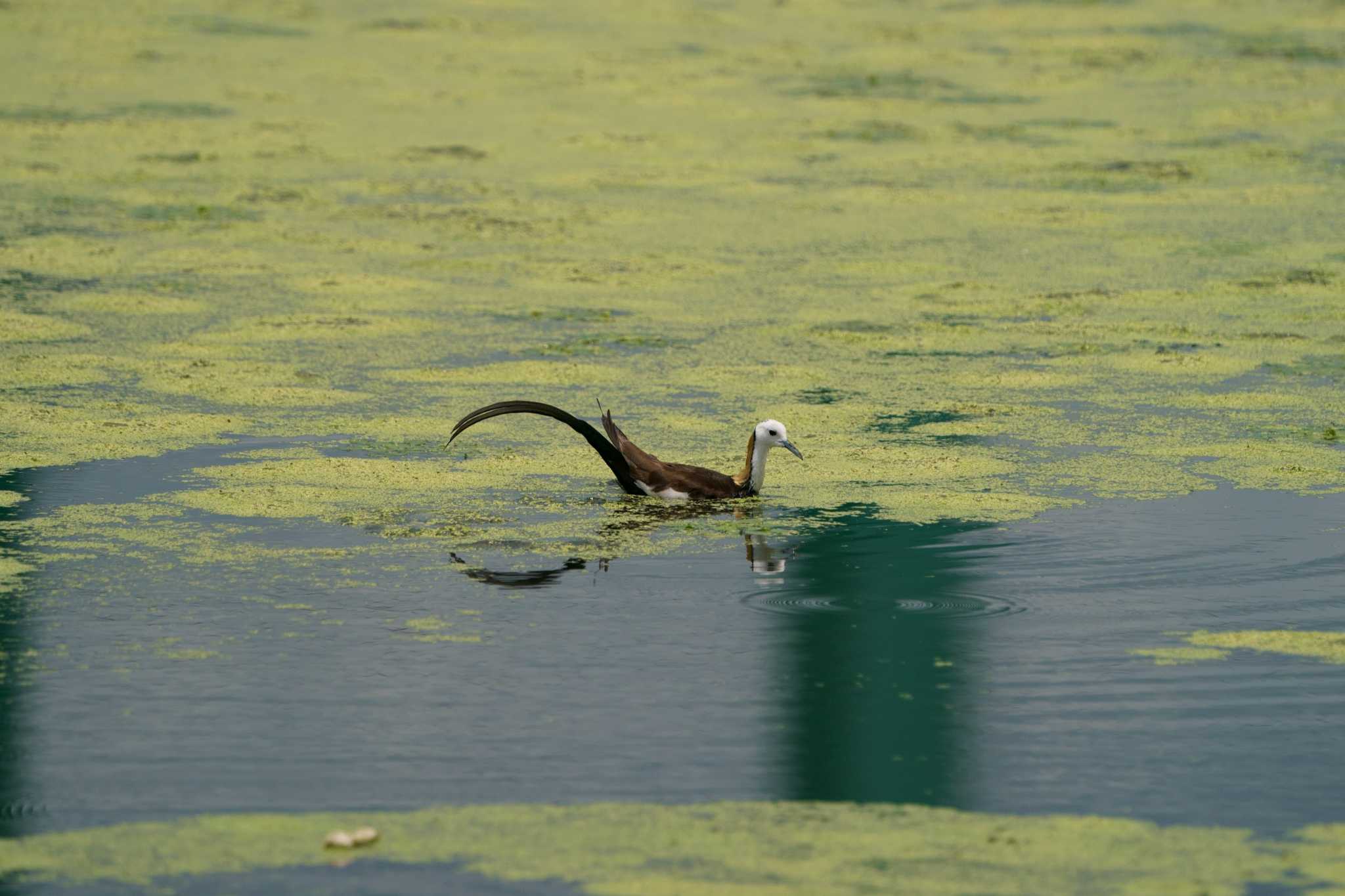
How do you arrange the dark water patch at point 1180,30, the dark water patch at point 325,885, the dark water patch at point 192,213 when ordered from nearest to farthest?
the dark water patch at point 325,885
the dark water patch at point 192,213
the dark water patch at point 1180,30

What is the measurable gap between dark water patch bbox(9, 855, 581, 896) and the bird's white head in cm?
212

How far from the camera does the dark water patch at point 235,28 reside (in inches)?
462

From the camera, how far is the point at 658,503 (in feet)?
15.8

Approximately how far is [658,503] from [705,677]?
48.9 inches

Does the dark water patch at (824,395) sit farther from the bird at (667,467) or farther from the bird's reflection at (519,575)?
the bird's reflection at (519,575)

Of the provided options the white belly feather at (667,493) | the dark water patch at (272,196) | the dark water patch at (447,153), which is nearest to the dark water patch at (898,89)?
the dark water patch at (447,153)

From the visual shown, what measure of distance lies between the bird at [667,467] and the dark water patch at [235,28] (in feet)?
24.4

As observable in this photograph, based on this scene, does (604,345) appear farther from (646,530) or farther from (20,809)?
(20,809)

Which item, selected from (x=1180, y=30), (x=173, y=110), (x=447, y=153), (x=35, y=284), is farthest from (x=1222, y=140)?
(x=35, y=284)

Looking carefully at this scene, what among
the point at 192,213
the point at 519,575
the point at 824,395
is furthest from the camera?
the point at 192,213

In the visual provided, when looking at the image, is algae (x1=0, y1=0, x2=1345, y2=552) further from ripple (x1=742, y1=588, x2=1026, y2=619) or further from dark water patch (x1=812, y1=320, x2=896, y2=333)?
ripple (x1=742, y1=588, x2=1026, y2=619)

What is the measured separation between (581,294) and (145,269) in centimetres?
155

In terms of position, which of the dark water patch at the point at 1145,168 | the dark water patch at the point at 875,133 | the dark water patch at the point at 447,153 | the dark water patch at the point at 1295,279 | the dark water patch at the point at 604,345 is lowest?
the dark water patch at the point at 604,345

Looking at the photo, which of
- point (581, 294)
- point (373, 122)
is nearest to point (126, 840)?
point (581, 294)
